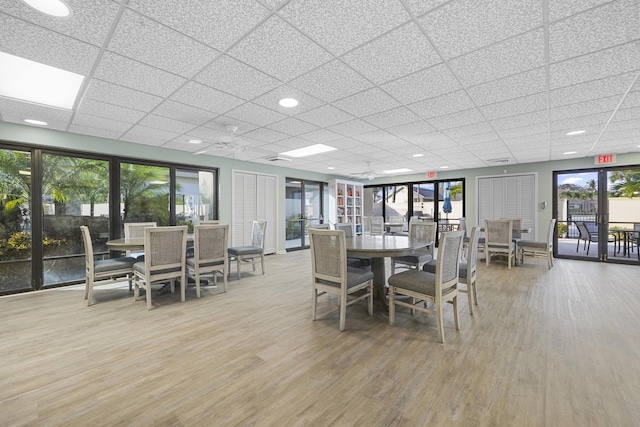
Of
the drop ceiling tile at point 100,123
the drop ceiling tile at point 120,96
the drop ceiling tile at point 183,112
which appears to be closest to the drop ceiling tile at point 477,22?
the drop ceiling tile at point 183,112

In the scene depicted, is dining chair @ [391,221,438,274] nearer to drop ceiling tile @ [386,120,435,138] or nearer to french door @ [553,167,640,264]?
drop ceiling tile @ [386,120,435,138]

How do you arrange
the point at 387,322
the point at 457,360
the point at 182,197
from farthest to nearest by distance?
the point at 182,197 → the point at 387,322 → the point at 457,360

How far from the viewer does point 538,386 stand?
176cm

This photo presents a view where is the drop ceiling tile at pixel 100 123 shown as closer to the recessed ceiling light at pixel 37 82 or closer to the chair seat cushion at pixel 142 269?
the recessed ceiling light at pixel 37 82

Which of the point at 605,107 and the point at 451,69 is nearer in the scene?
the point at 451,69

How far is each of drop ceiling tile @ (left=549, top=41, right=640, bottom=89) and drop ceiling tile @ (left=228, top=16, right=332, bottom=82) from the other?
205 cm

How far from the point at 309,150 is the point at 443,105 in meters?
2.88

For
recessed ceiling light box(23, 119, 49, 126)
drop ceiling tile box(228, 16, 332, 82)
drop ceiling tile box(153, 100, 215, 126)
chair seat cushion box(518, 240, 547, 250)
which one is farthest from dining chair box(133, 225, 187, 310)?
chair seat cushion box(518, 240, 547, 250)

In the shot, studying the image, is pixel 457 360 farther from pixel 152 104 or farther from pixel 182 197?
pixel 182 197

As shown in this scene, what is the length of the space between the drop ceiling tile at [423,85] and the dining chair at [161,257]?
2.96 meters

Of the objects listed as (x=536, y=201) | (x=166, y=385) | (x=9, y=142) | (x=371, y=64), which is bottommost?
(x=166, y=385)

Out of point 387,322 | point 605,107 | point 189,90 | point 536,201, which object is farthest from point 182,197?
point 536,201

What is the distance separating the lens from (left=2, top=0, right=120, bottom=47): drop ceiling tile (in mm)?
1661

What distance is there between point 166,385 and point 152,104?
9.63ft
